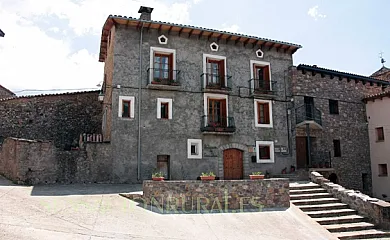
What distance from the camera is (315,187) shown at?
1357 cm

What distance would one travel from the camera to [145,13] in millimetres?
16328

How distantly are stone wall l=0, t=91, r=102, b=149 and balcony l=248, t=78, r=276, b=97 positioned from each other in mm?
8993

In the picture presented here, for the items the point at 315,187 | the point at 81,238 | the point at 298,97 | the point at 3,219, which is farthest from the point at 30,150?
the point at 298,97

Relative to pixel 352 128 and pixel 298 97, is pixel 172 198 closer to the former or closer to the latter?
pixel 298 97

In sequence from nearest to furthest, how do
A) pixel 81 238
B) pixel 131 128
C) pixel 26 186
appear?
pixel 81 238
pixel 26 186
pixel 131 128

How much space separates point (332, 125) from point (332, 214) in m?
9.14

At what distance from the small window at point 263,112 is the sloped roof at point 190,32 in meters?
3.23

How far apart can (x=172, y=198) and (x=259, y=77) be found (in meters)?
10.1

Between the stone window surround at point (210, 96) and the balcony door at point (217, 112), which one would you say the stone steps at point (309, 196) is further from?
the stone window surround at point (210, 96)

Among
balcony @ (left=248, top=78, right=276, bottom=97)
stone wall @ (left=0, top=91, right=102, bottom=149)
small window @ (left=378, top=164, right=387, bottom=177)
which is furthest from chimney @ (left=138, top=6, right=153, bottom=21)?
small window @ (left=378, top=164, right=387, bottom=177)

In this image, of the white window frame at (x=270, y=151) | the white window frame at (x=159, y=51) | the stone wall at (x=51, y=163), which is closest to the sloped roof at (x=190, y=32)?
the white window frame at (x=159, y=51)

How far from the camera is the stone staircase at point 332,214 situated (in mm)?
10359

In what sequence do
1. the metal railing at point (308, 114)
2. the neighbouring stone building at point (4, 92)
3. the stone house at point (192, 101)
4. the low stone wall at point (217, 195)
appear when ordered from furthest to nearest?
the neighbouring stone building at point (4, 92), the metal railing at point (308, 114), the stone house at point (192, 101), the low stone wall at point (217, 195)

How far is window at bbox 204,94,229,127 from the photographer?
16344 mm
